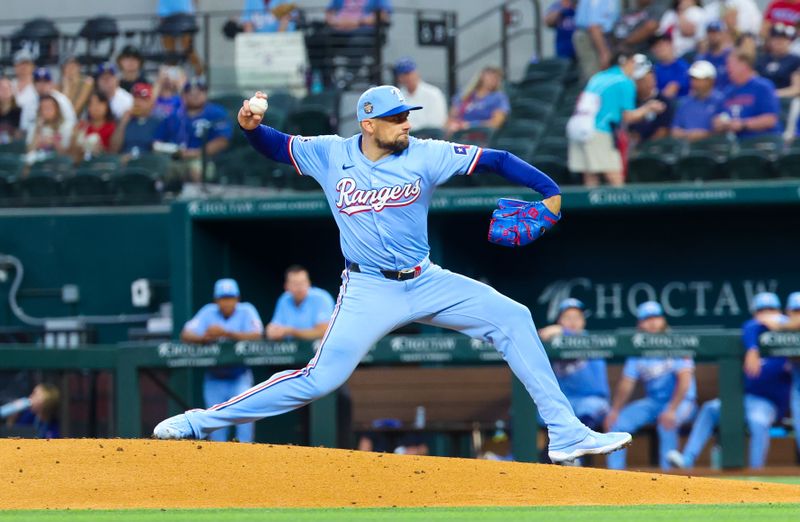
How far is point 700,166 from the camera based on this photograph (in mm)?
12109

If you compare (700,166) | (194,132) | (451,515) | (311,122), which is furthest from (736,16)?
(451,515)

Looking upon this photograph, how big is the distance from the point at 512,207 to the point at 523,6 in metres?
10.5

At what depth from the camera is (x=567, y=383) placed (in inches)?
429

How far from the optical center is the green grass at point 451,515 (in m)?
5.89

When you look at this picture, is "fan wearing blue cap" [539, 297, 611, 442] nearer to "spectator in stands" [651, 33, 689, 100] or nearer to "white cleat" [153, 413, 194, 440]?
"spectator in stands" [651, 33, 689, 100]

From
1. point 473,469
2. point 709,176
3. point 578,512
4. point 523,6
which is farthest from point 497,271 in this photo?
point 578,512

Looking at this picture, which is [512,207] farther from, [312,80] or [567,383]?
[312,80]

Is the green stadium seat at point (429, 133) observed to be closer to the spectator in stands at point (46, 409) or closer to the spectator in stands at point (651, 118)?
the spectator in stands at point (651, 118)

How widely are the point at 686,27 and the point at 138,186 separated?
16.2 feet

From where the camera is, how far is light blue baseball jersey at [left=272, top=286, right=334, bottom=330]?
11.5 m

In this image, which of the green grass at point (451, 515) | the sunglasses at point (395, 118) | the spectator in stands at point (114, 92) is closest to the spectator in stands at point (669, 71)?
the spectator in stands at point (114, 92)

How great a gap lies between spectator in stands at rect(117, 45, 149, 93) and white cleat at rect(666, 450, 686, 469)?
7.15 m

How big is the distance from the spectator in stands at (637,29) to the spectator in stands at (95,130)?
15.8 ft

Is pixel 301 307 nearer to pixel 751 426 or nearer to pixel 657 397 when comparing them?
pixel 657 397
